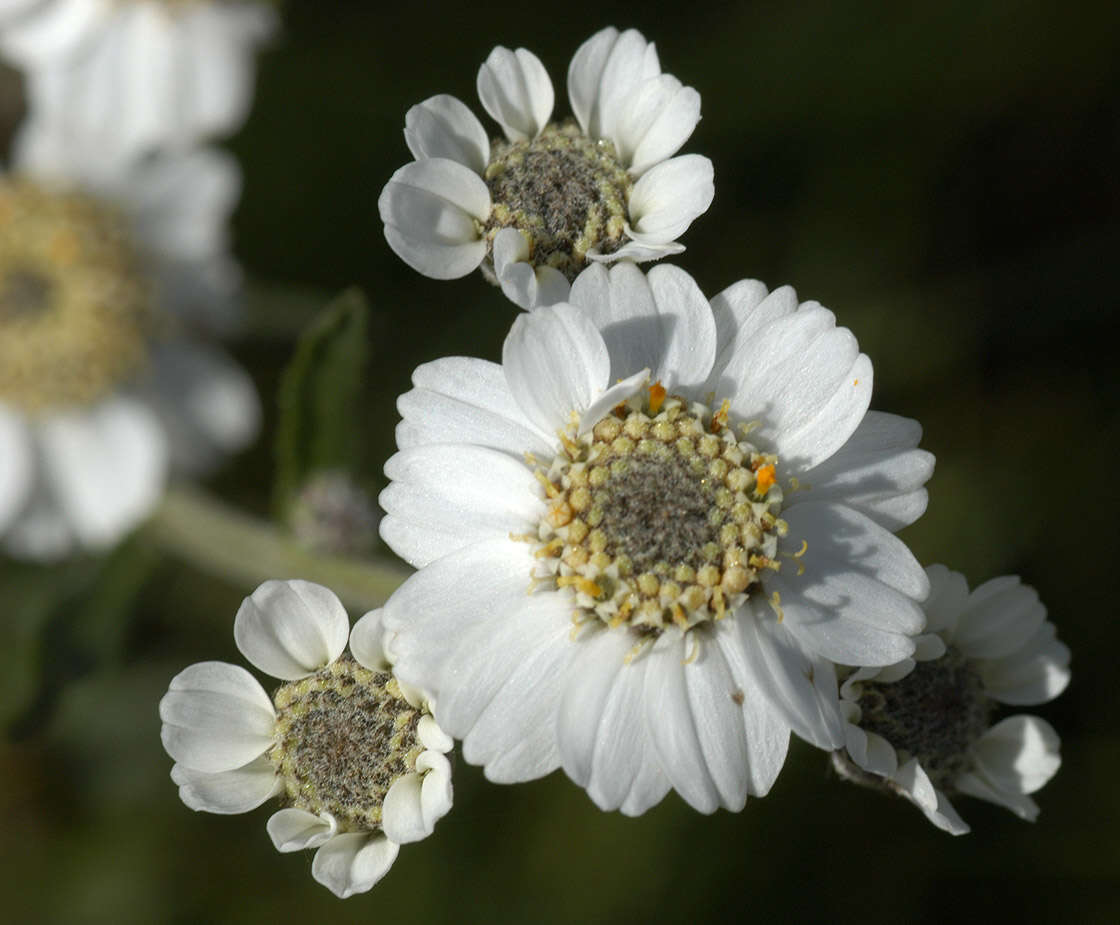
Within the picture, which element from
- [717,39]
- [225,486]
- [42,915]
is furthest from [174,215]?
[42,915]

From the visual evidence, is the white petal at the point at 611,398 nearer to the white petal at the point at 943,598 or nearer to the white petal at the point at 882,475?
the white petal at the point at 882,475

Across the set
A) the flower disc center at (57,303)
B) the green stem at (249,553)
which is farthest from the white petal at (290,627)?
the flower disc center at (57,303)

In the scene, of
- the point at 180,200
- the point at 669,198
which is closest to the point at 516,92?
the point at 669,198

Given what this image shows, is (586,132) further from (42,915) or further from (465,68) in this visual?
(42,915)

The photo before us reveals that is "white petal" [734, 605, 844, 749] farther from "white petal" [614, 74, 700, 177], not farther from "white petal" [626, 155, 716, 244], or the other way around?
"white petal" [614, 74, 700, 177]

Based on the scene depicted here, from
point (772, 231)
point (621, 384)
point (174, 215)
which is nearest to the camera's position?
point (621, 384)
